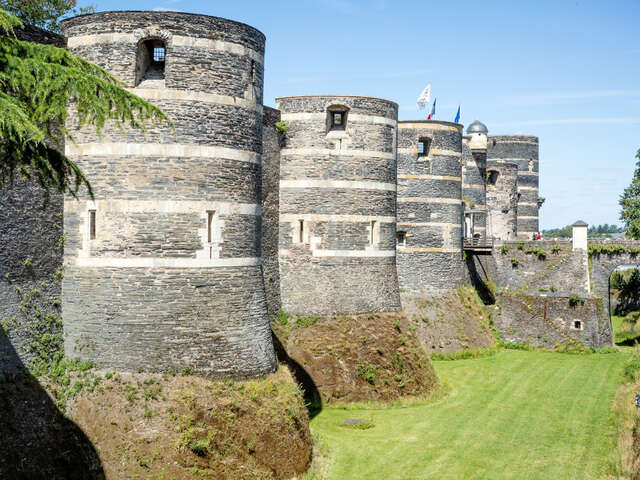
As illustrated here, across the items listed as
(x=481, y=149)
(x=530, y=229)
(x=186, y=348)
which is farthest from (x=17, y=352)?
(x=530, y=229)

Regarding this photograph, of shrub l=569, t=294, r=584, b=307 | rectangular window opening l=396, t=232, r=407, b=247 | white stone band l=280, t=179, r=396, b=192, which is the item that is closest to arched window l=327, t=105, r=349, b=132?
white stone band l=280, t=179, r=396, b=192

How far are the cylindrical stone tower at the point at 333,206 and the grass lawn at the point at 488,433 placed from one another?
4.04 meters

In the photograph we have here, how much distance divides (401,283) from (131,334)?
63.4 feet

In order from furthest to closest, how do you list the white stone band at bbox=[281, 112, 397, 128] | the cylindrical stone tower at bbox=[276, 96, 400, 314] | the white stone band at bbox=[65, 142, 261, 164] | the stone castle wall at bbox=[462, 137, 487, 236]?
the stone castle wall at bbox=[462, 137, 487, 236], the white stone band at bbox=[281, 112, 397, 128], the cylindrical stone tower at bbox=[276, 96, 400, 314], the white stone band at bbox=[65, 142, 261, 164]

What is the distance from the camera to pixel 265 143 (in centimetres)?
2341

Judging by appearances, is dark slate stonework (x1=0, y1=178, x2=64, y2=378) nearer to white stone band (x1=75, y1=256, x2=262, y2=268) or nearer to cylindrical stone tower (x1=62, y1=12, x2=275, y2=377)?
cylindrical stone tower (x1=62, y1=12, x2=275, y2=377)

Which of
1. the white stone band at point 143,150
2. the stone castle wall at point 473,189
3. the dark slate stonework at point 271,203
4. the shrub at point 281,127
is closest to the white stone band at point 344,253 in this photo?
the dark slate stonework at point 271,203

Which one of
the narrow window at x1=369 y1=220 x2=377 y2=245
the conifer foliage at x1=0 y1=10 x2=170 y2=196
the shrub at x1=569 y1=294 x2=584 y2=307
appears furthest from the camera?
the shrub at x1=569 y1=294 x2=584 y2=307

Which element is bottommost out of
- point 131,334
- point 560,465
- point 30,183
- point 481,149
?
point 560,465

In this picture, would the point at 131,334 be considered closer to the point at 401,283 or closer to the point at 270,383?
the point at 270,383

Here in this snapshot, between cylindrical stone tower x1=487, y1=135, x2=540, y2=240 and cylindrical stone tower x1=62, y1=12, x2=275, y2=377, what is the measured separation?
137ft

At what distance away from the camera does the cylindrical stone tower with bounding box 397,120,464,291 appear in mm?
32947

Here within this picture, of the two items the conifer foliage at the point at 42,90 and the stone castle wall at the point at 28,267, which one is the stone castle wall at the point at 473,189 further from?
the conifer foliage at the point at 42,90

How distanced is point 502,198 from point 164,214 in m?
38.0
